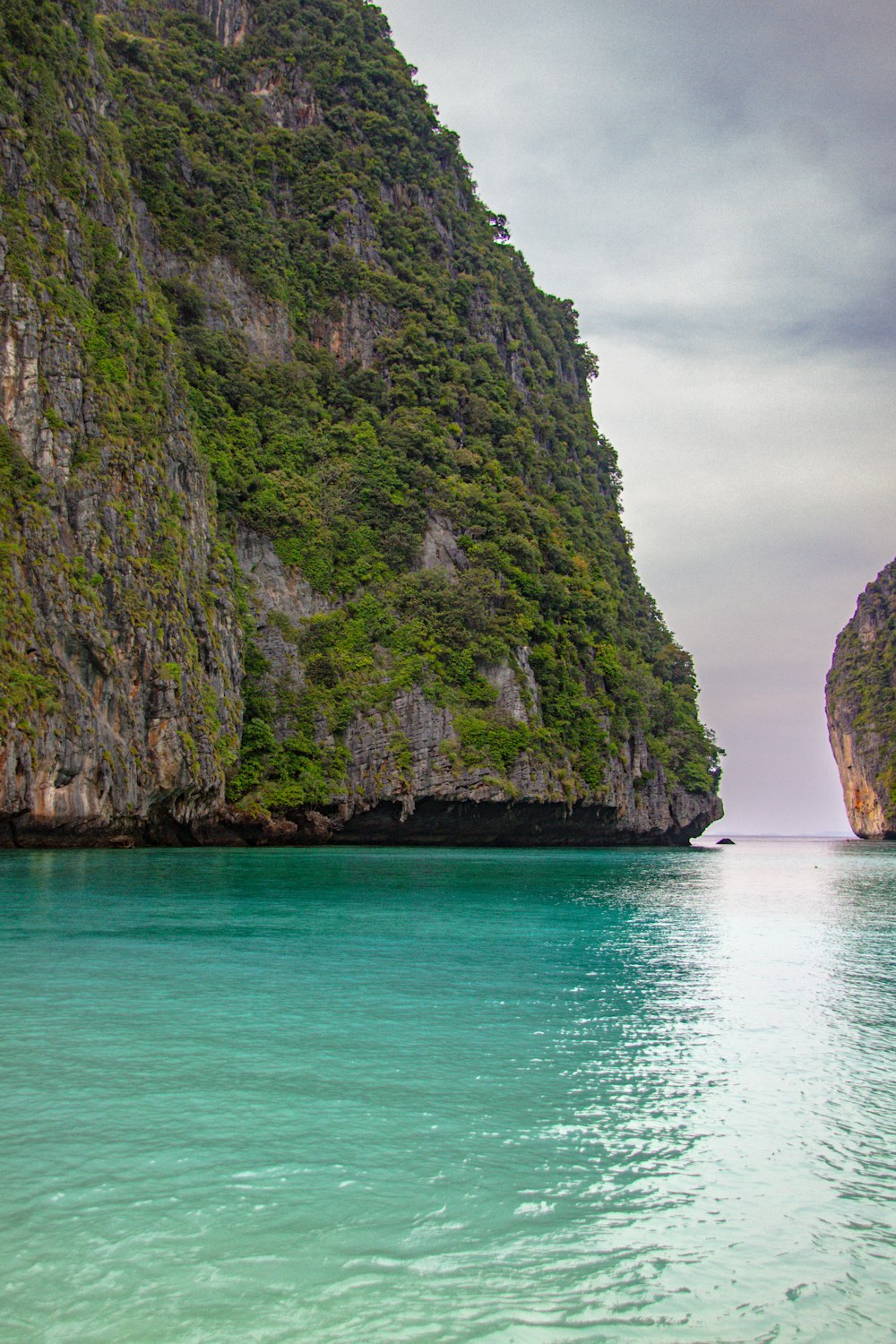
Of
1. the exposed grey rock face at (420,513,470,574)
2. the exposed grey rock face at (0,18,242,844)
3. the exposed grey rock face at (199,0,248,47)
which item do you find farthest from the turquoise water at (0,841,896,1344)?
the exposed grey rock face at (199,0,248,47)

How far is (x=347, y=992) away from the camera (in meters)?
11.4

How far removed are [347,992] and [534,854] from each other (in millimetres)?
35885

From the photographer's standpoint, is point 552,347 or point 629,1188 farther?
point 552,347

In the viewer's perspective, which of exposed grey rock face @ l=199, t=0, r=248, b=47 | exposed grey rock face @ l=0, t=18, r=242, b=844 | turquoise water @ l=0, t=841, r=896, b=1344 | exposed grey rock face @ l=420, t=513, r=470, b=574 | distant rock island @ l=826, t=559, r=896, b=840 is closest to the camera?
turquoise water @ l=0, t=841, r=896, b=1344

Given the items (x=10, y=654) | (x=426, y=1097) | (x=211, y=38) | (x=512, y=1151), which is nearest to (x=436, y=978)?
(x=426, y=1097)

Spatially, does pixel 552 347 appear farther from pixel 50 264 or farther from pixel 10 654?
pixel 10 654

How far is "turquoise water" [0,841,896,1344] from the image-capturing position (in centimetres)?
460

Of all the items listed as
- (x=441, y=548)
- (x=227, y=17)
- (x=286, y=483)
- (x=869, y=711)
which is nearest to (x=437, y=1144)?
(x=286, y=483)

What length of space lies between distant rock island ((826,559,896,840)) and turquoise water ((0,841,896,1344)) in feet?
296

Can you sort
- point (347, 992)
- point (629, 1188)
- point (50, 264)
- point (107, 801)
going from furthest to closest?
point (50, 264) < point (107, 801) < point (347, 992) < point (629, 1188)

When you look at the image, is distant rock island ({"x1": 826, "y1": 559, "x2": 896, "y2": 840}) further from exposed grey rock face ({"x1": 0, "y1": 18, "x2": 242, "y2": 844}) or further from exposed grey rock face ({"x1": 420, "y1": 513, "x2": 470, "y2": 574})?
exposed grey rock face ({"x1": 0, "y1": 18, "x2": 242, "y2": 844})

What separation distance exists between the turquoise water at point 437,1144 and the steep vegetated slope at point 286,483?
19.1 meters

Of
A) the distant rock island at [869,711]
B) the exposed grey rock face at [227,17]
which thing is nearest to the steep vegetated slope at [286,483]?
the exposed grey rock face at [227,17]

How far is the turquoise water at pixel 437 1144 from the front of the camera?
4.60m
